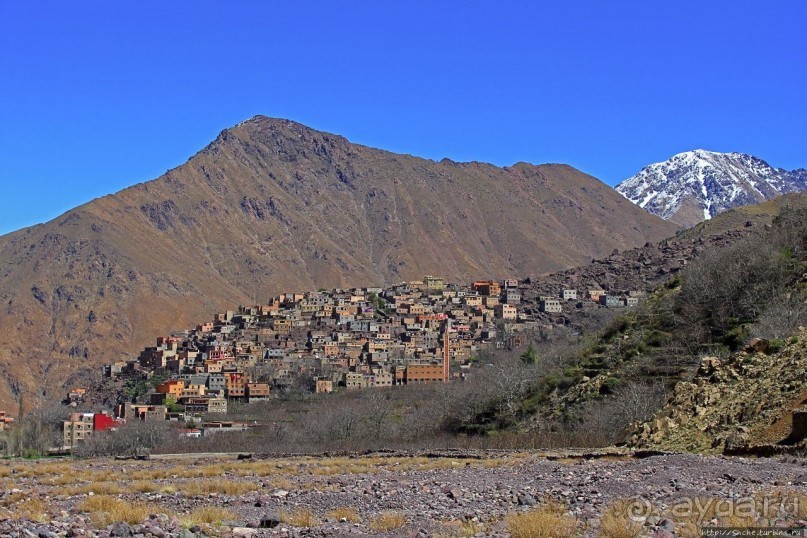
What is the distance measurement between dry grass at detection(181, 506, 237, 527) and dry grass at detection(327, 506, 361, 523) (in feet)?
5.27

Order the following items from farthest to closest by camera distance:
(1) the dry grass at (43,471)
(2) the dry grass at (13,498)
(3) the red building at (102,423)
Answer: (3) the red building at (102,423)
(1) the dry grass at (43,471)
(2) the dry grass at (13,498)

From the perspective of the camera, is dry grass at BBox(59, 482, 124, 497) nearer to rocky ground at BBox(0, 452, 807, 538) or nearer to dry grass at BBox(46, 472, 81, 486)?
rocky ground at BBox(0, 452, 807, 538)

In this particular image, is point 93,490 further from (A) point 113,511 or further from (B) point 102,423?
(B) point 102,423

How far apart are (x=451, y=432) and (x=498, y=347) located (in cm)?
6045

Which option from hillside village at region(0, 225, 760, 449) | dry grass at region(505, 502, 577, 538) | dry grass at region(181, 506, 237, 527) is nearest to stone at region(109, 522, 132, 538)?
dry grass at region(181, 506, 237, 527)

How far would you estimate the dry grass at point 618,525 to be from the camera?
1192 cm

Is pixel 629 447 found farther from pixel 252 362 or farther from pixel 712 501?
pixel 252 362

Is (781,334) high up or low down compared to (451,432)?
up

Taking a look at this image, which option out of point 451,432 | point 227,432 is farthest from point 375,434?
point 227,432

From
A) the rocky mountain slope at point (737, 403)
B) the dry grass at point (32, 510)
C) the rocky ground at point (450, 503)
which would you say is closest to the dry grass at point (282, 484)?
the rocky ground at point (450, 503)

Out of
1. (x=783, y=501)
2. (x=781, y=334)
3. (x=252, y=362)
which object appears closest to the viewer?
(x=783, y=501)

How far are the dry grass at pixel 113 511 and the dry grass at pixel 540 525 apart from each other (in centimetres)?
578

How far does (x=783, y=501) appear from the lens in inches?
543

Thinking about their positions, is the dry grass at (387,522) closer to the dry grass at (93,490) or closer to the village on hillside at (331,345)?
the dry grass at (93,490)
